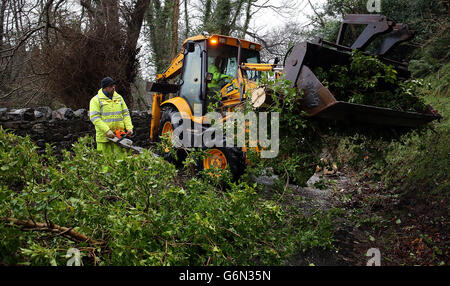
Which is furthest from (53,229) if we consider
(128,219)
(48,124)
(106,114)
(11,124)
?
(48,124)

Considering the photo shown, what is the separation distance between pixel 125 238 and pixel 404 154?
554 cm

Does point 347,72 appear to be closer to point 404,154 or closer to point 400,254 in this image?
point 400,254

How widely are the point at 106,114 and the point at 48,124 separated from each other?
220 centimetres

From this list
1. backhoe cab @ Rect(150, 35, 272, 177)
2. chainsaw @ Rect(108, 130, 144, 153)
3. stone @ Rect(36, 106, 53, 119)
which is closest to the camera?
chainsaw @ Rect(108, 130, 144, 153)

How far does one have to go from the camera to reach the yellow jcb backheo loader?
2842 millimetres

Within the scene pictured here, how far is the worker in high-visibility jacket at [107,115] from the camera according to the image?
4660 millimetres

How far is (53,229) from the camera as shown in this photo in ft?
5.83

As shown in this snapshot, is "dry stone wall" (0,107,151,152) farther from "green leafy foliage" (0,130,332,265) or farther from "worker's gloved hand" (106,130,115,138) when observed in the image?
"green leafy foliage" (0,130,332,265)

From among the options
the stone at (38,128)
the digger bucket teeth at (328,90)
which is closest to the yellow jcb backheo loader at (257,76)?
the digger bucket teeth at (328,90)

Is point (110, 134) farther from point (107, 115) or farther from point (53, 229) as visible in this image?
point (53, 229)

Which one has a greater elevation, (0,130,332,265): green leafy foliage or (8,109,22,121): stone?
(8,109,22,121): stone

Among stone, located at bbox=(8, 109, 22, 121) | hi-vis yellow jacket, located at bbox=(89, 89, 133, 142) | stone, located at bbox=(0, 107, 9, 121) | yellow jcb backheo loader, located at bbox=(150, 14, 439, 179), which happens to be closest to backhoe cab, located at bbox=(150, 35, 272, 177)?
yellow jcb backheo loader, located at bbox=(150, 14, 439, 179)
